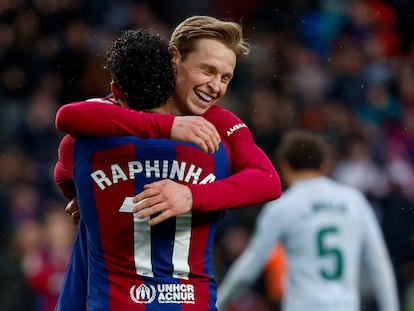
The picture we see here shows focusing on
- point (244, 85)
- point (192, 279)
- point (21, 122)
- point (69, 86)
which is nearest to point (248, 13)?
point (244, 85)

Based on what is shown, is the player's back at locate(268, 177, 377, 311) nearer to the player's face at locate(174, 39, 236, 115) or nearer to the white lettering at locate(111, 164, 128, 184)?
the player's face at locate(174, 39, 236, 115)

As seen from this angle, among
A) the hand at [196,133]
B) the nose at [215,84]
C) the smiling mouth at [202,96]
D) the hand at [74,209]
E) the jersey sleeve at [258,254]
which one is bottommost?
the jersey sleeve at [258,254]

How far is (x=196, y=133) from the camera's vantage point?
11.6 ft

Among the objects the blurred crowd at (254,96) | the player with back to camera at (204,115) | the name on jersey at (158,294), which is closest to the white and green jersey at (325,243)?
the player with back to camera at (204,115)

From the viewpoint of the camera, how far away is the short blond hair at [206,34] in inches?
162

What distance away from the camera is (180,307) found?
12.7ft

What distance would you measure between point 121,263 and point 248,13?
9.58 meters

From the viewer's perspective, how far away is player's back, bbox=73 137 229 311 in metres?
3.81

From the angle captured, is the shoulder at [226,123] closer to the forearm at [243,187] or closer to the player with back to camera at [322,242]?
the forearm at [243,187]

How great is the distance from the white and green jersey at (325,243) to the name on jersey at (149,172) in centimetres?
265

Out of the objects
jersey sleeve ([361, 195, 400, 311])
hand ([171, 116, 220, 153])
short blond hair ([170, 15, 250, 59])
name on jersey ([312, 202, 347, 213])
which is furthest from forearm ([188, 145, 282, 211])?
jersey sleeve ([361, 195, 400, 311])

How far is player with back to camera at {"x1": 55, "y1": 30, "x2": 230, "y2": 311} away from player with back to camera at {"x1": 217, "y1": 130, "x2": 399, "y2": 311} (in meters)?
2.54

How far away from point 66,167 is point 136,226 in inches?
14.3

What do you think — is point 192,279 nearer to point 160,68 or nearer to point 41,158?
point 160,68
